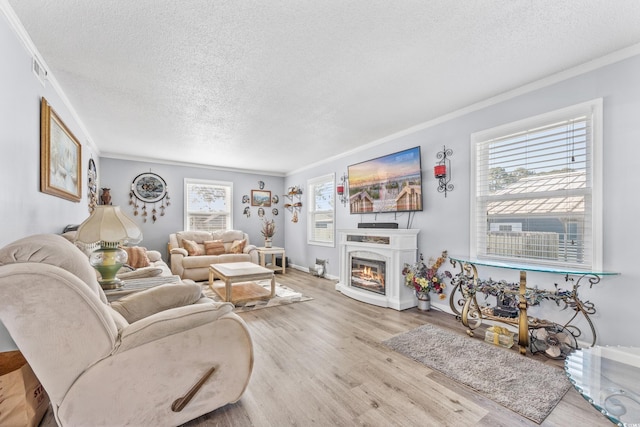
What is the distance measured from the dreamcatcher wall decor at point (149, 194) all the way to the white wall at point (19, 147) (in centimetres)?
323

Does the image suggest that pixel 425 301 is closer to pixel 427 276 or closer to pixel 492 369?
pixel 427 276

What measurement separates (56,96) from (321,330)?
3.52 metres

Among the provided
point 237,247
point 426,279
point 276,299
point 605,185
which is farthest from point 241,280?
point 605,185

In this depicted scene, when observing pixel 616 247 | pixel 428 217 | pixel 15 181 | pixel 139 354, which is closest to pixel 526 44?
pixel 616 247

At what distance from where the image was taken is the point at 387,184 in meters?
4.07

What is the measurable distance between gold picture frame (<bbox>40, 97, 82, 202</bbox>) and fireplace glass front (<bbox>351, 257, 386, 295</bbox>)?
A: 3588mm

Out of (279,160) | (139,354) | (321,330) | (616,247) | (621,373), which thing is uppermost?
(279,160)

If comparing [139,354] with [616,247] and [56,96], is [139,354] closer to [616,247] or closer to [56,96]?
[56,96]

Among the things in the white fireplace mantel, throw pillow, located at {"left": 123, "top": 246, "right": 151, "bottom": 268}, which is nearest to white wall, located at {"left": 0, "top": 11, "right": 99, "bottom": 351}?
throw pillow, located at {"left": 123, "top": 246, "right": 151, "bottom": 268}

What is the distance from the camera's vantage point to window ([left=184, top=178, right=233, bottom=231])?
596 centimetres

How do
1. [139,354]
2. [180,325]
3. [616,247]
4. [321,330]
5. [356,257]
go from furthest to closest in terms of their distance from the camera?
[356,257] → [321,330] → [616,247] → [180,325] → [139,354]

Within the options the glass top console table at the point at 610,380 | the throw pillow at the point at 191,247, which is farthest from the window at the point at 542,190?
the throw pillow at the point at 191,247

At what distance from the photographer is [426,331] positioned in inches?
108

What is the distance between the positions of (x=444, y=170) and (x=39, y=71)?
399 cm
